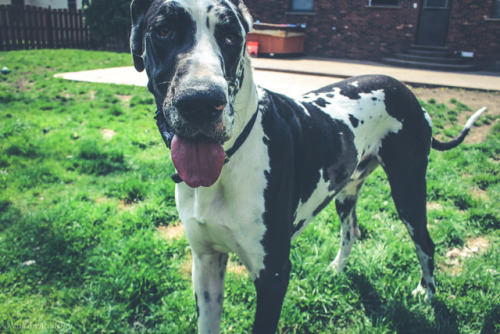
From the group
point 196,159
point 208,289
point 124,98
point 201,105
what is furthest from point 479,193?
point 124,98

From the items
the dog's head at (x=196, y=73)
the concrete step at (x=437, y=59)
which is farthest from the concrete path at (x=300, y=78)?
the dog's head at (x=196, y=73)

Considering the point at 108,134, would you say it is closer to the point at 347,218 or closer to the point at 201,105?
the point at 347,218

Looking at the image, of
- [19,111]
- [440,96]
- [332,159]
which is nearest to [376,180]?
[332,159]

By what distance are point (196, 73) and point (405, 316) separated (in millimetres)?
2066

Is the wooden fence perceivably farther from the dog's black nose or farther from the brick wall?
the dog's black nose

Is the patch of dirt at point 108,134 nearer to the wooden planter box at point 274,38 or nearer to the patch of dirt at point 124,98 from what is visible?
the patch of dirt at point 124,98

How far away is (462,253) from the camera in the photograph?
306 centimetres

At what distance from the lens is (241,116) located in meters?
1.76

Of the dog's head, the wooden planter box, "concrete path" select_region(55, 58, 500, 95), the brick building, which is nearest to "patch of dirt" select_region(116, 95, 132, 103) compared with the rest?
"concrete path" select_region(55, 58, 500, 95)

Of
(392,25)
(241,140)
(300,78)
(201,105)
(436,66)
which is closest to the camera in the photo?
(201,105)

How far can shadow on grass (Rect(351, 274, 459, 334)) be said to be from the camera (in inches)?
91.8

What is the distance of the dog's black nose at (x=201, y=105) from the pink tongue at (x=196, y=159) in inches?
5.6

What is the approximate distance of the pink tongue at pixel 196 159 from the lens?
1.50 metres

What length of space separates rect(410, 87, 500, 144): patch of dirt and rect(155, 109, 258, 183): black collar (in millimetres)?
5151
